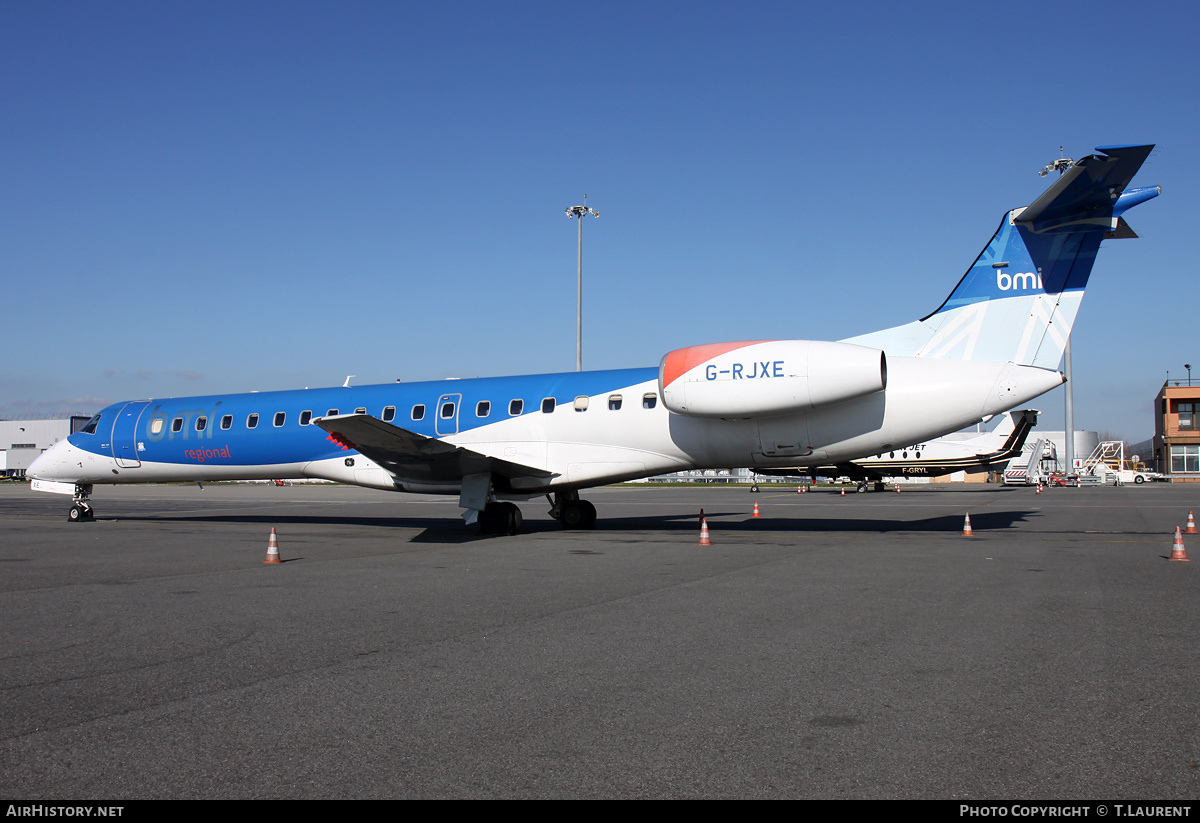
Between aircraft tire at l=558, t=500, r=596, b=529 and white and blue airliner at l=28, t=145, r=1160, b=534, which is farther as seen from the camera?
aircraft tire at l=558, t=500, r=596, b=529

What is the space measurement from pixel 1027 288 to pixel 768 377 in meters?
5.33

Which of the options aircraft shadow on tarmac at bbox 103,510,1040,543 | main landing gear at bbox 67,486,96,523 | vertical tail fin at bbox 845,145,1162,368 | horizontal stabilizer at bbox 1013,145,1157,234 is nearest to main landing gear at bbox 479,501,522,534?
aircraft shadow on tarmac at bbox 103,510,1040,543

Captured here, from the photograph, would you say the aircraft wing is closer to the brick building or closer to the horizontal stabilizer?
the horizontal stabilizer

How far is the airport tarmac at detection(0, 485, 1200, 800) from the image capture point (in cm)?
389

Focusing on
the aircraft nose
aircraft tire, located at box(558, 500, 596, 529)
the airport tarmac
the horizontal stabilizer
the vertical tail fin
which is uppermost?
the horizontal stabilizer

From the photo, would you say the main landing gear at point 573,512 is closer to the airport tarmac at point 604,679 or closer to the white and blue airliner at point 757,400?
the white and blue airliner at point 757,400

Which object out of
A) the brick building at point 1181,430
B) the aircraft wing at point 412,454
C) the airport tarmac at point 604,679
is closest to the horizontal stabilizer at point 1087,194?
the airport tarmac at point 604,679

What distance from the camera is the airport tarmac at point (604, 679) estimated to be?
389 centimetres

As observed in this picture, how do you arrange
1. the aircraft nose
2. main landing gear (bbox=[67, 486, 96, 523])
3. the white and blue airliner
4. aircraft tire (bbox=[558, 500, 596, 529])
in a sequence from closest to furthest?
the white and blue airliner < aircraft tire (bbox=[558, 500, 596, 529]) < main landing gear (bbox=[67, 486, 96, 523]) < the aircraft nose

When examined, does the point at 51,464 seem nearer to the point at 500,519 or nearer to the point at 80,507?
the point at 80,507

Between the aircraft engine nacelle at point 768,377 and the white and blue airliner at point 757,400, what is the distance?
0.03 m

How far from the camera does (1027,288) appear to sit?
16016 mm

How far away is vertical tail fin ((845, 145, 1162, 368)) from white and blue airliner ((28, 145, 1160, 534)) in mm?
26
